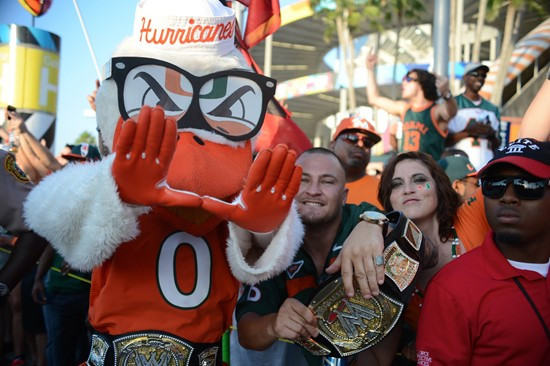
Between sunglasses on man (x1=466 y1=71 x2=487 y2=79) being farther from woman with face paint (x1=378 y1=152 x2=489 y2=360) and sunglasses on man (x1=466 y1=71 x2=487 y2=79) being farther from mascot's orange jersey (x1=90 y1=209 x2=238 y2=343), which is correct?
mascot's orange jersey (x1=90 y1=209 x2=238 y2=343)

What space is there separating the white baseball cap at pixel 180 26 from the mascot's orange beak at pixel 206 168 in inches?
14.2

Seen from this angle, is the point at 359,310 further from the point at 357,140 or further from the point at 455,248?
the point at 357,140

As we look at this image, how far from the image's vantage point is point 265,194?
6.01ft

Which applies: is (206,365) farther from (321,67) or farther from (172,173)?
(321,67)

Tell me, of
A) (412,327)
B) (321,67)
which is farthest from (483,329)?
(321,67)

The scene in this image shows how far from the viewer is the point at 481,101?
5.36 metres

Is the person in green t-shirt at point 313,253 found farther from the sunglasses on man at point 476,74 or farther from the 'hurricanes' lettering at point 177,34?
the sunglasses on man at point 476,74

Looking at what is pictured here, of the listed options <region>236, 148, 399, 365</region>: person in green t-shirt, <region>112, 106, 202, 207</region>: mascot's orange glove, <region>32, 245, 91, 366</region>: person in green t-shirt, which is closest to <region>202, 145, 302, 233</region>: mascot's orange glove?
<region>112, 106, 202, 207</region>: mascot's orange glove

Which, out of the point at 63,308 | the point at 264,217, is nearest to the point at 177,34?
the point at 264,217

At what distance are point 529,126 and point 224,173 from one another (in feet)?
4.19

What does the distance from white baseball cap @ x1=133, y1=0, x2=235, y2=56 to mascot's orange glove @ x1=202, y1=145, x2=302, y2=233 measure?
2.05ft

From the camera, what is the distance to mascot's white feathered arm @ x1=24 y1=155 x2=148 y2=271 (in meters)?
1.82

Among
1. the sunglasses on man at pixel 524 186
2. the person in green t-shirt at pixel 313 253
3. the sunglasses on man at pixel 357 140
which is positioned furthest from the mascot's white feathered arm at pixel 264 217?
the sunglasses on man at pixel 357 140

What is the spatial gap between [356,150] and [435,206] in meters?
2.03
